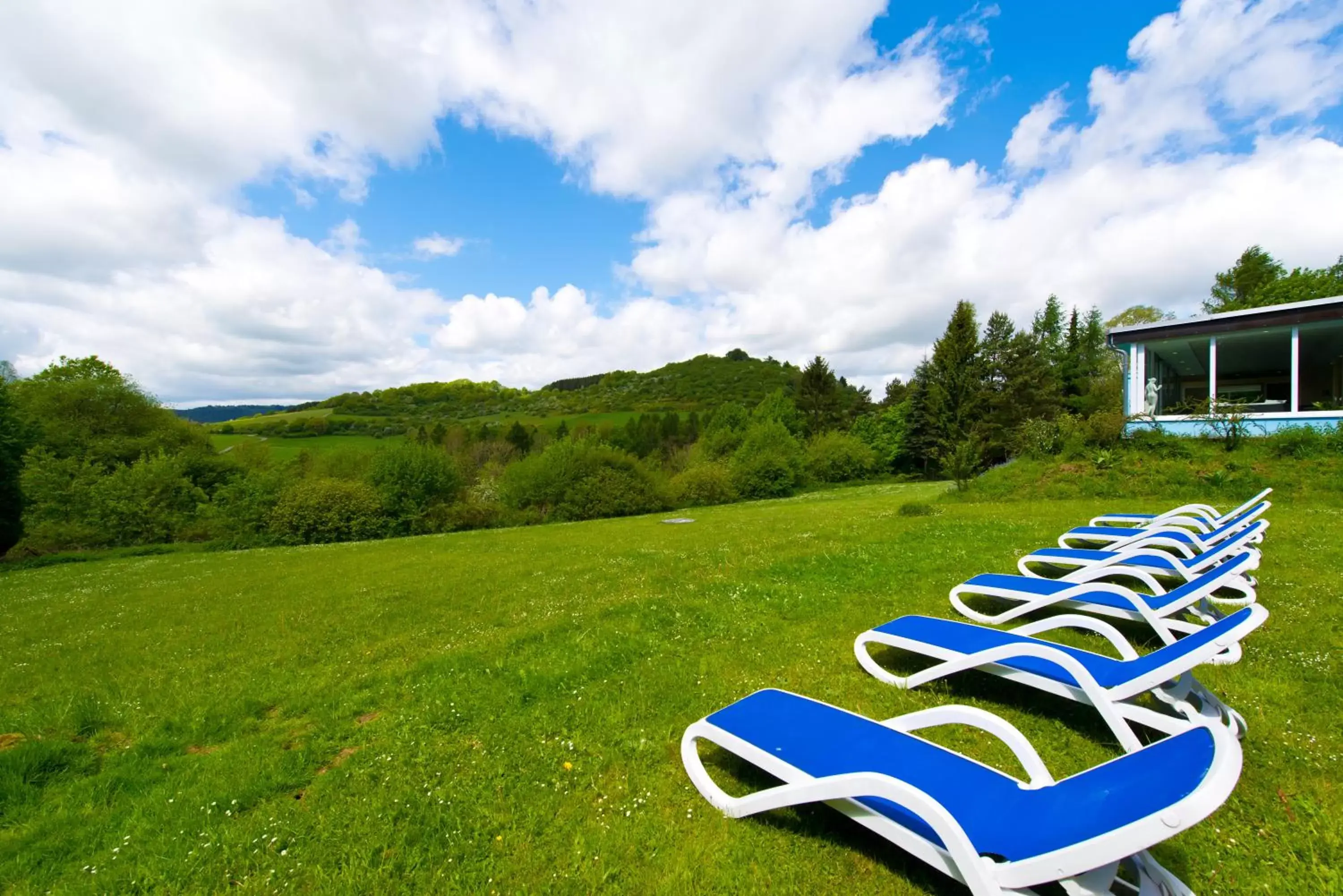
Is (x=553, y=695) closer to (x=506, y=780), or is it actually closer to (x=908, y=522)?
(x=506, y=780)

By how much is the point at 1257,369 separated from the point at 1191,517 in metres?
22.8

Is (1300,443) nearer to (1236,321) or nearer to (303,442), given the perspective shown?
(1236,321)

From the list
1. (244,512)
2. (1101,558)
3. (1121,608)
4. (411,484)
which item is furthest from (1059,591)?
(244,512)

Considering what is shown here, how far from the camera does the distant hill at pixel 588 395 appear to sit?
9925cm

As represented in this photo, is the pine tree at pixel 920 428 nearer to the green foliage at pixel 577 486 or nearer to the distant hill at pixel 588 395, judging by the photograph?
the green foliage at pixel 577 486

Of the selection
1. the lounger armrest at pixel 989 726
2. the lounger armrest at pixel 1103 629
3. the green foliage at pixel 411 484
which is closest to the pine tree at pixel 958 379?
the green foliage at pixel 411 484

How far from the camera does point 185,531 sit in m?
30.7

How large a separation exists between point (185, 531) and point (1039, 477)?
43036mm

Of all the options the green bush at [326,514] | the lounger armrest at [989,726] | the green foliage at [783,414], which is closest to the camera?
the lounger armrest at [989,726]

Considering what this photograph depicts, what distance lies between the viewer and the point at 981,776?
2500mm

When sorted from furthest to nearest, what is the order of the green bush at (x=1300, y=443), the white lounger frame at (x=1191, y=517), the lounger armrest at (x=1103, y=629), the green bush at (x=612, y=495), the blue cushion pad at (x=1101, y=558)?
the green bush at (x=612, y=495) → the green bush at (x=1300, y=443) → the white lounger frame at (x=1191, y=517) → the blue cushion pad at (x=1101, y=558) → the lounger armrest at (x=1103, y=629)

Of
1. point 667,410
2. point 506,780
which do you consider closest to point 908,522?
point 506,780

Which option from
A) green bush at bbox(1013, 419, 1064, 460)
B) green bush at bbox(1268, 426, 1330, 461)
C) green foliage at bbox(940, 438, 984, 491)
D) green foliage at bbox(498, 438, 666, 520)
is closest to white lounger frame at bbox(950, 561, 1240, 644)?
green foliage at bbox(940, 438, 984, 491)

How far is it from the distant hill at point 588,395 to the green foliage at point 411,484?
200 ft
